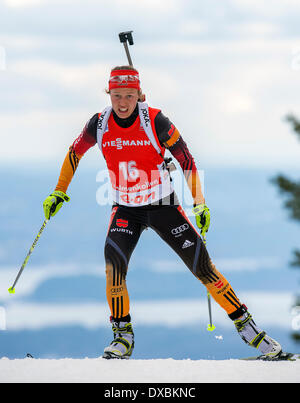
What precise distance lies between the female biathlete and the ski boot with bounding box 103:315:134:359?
0.01 meters

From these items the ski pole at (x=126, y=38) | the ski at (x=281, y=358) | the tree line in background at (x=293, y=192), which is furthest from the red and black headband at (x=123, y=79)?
the tree line in background at (x=293, y=192)

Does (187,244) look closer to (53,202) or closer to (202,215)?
(202,215)

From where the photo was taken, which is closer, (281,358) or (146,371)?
(146,371)

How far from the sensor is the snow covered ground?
238 inches

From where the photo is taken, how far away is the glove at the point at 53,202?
7027 millimetres

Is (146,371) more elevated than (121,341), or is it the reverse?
(121,341)

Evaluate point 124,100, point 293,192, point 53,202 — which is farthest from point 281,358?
point 293,192

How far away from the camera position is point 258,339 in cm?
686

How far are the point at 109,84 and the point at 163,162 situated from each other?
1.07 metres

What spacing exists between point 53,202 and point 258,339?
2835 millimetres

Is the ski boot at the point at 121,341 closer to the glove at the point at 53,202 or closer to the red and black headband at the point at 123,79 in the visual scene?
the glove at the point at 53,202

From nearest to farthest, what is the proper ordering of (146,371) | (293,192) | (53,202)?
(146,371) < (53,202) < (293,192)

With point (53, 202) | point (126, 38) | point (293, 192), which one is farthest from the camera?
point (293, 192)

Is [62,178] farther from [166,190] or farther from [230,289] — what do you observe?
[230,289]
